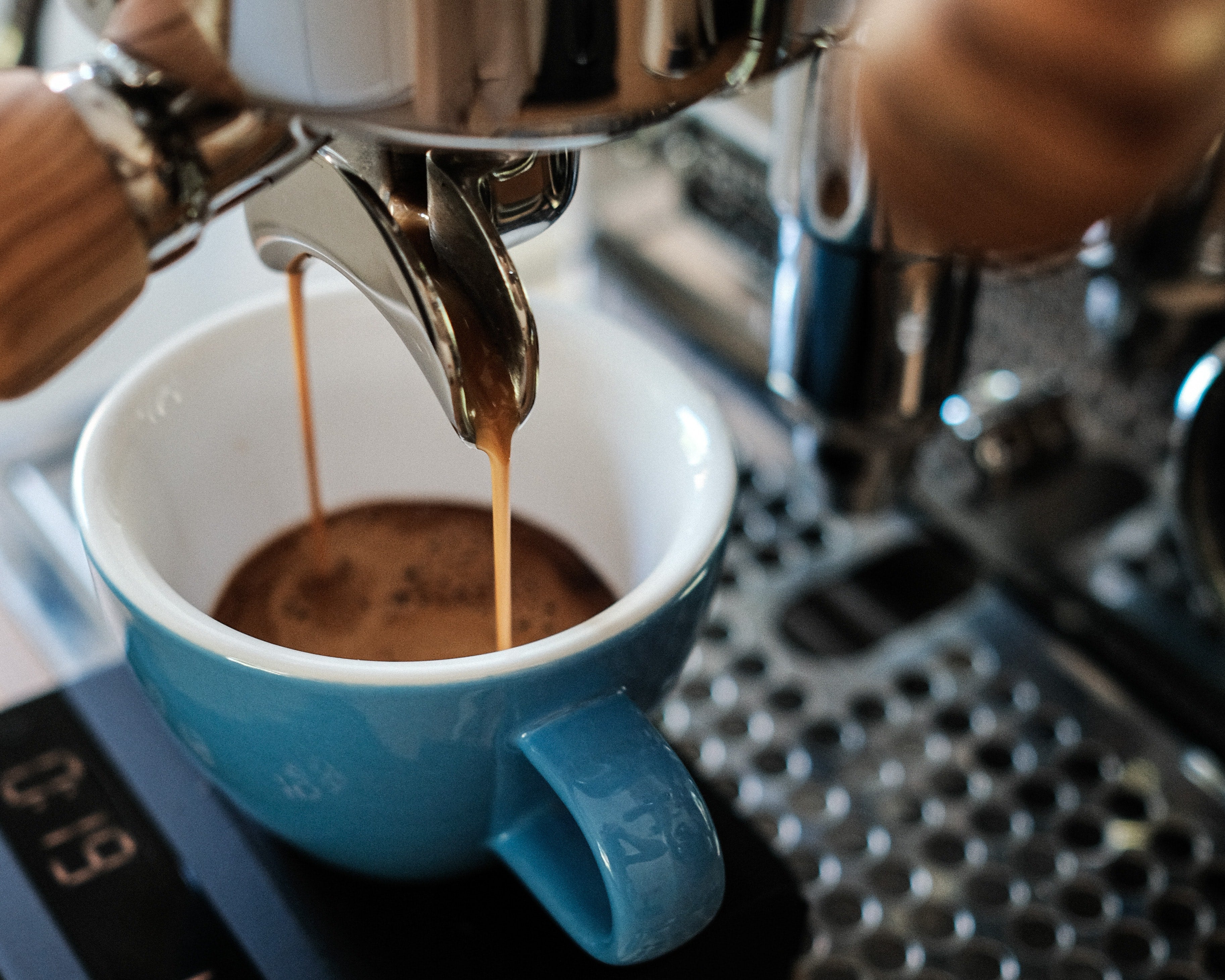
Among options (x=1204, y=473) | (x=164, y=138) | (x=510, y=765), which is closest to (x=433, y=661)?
(x=510, y=765)

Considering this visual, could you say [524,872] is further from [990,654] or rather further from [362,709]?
[990,654]

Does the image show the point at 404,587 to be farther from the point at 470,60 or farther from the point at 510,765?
the point at 470,60

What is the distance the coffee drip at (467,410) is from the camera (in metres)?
0.23

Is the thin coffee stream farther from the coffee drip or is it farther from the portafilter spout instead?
the portafilter spout

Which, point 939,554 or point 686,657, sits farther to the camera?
point 939,554

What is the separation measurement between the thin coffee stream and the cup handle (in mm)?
76

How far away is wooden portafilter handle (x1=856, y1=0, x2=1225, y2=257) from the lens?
5.9 inches

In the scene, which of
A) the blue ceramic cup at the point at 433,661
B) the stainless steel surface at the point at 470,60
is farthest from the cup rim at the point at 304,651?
the stainless steel surface at the point at 470,60

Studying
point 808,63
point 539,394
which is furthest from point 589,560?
point 808,63

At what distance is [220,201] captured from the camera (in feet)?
0.69

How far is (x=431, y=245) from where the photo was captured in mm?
228

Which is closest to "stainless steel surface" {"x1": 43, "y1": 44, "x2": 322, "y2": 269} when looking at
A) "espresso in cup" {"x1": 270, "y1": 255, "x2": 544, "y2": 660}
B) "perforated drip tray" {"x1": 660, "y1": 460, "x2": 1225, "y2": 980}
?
"espresso in cup" {"x1": 270, "y1": 255, "x2": 544, "y2": 660}

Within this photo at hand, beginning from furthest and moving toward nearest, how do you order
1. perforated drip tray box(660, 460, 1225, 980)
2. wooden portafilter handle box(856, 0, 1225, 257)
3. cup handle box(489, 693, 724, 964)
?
perforated drip tray box(660, 460, 1225, 980), cup handle box(489, 693, 724, 964), wooden portafilter handle box(856, 0, 1225, 257)

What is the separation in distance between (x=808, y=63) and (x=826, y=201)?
0.03m
